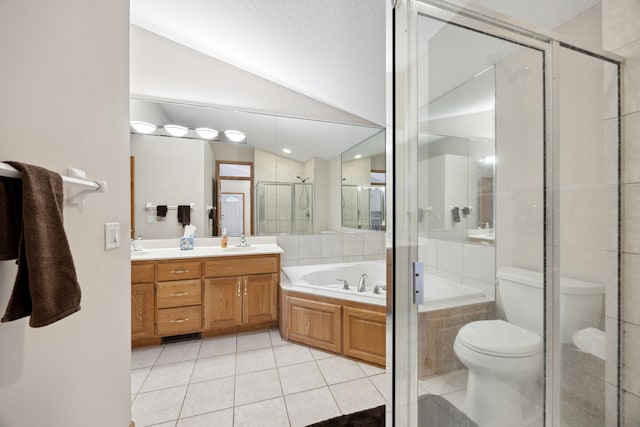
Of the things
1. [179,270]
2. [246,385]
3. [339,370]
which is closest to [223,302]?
[179,270]

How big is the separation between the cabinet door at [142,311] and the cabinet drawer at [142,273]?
0.14 feet

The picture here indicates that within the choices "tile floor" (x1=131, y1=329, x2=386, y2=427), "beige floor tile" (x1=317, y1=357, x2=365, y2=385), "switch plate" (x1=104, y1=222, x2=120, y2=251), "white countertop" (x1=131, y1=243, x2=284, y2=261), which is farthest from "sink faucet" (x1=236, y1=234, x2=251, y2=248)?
"switch plate" (x1=104, y1=222, x2=120, y2=251)

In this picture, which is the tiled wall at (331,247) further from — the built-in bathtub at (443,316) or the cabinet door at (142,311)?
the built-in bathtub at (443,316)

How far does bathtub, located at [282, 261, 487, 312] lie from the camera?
99cm

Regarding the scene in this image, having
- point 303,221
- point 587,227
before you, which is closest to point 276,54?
point 303,221

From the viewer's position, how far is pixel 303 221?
326cm

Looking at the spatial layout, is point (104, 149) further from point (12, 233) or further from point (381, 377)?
point (381, 377)

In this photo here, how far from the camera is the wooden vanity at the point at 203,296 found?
2246 millimetres

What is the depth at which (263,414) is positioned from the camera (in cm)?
156

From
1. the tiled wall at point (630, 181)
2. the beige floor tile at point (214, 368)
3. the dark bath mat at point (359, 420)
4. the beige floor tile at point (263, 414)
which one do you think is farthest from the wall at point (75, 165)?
the tiled wall at point (630, 181)

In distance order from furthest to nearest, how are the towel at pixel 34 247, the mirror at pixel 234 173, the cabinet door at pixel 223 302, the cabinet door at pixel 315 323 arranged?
the mirror at pixel 234 173, the cabinet door at pixel 223 302, the cabinet door at pixel 315 323, the towel at pixel 34 247

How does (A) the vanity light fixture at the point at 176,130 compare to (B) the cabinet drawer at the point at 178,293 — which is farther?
(A) the vanity light fixture at the point at 176,130

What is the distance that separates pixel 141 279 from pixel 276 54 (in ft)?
7.82

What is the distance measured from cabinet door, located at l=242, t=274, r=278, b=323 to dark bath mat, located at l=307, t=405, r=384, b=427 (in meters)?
1.25
